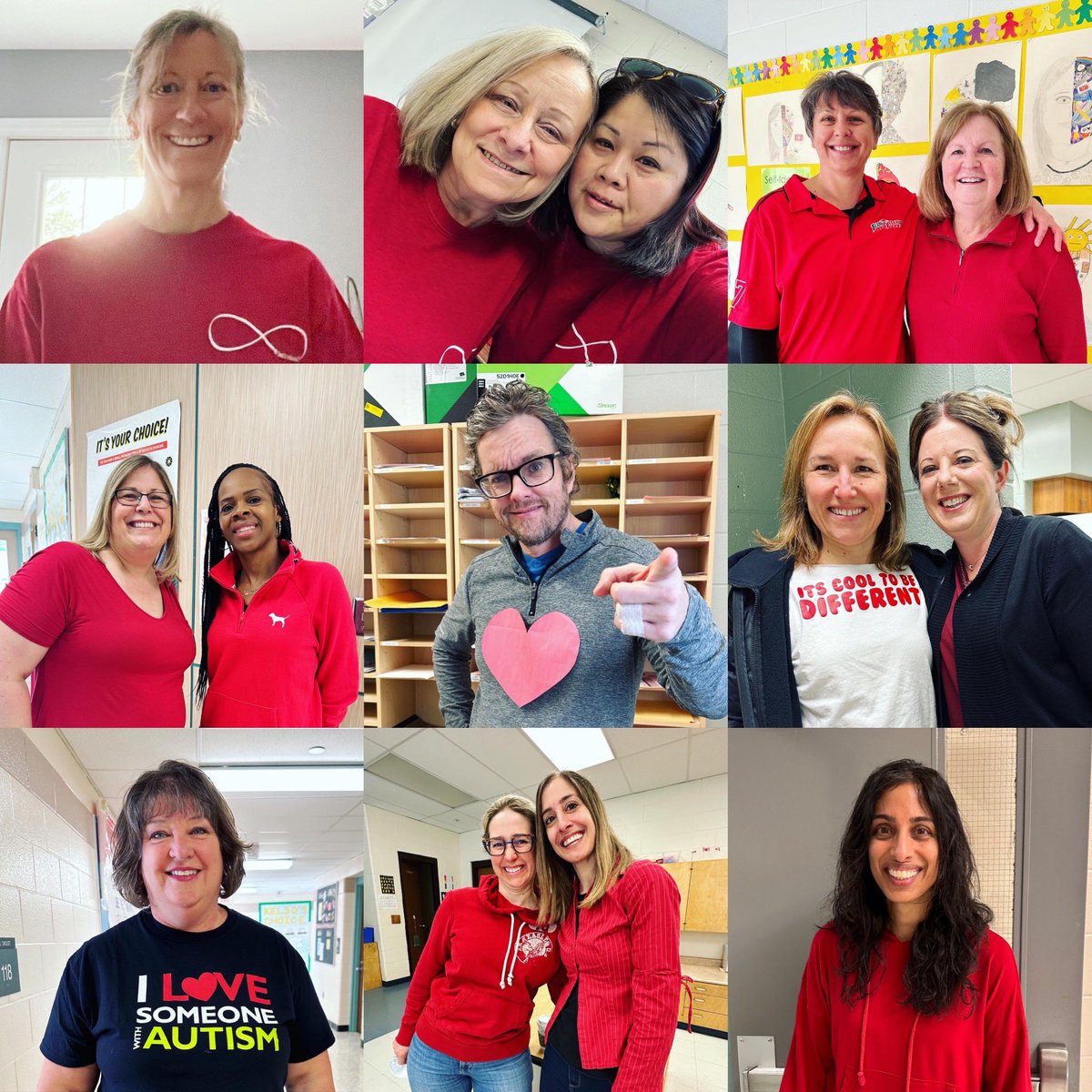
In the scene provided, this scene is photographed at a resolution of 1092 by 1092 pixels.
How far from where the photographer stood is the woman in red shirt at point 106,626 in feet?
6.42

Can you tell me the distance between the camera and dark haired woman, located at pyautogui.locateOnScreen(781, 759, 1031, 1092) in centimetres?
182

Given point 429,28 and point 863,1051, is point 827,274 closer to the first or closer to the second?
point 429,28

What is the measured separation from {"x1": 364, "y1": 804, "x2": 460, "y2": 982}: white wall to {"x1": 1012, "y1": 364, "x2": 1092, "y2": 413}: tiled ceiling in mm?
1671

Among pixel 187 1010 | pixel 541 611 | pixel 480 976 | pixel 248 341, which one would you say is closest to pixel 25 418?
pixel 248 341

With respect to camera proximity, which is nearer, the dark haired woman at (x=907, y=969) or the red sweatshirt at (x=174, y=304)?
the dark haired woman at (x=907, y=969)

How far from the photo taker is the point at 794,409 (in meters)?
1.96

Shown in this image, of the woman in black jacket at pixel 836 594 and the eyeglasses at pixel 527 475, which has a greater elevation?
the eyeglasses at pixel 527 475

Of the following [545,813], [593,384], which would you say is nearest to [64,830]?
[545,813]

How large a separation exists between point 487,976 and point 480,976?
0.06 ft

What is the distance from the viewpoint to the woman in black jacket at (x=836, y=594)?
192 cm

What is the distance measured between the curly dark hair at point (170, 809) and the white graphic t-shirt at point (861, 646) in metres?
1.39

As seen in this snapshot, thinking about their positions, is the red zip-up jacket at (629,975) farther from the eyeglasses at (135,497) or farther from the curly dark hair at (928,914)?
the eyeglasses at (135,497)

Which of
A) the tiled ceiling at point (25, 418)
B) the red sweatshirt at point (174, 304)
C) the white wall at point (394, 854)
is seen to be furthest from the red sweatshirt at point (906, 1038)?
the tiled ceiling at point (25, 418)

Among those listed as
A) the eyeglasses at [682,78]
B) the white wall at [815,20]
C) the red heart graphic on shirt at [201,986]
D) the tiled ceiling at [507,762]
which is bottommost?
the red heart graphic on shirt at [201,986]
